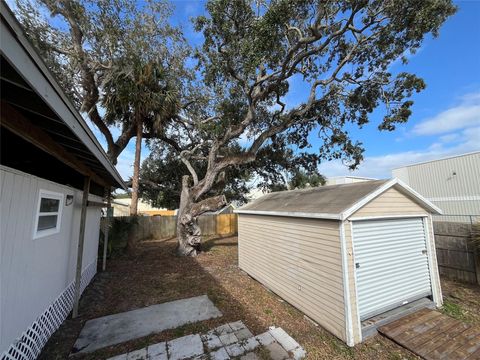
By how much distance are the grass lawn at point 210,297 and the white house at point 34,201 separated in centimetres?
71

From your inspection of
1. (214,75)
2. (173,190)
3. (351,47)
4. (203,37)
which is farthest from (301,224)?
(173,190)

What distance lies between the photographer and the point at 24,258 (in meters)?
2.87

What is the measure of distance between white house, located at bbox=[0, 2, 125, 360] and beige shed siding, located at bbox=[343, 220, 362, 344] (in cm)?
414

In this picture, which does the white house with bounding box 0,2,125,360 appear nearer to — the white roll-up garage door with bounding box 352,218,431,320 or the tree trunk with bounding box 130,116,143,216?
the white roll-up garage door with bounding box 352,218,431,320

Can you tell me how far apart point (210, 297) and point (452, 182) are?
733 inches

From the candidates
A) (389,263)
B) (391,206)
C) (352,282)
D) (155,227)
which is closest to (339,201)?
(391,206)

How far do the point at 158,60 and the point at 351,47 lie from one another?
8.61 m

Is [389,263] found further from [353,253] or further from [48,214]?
[48,214]

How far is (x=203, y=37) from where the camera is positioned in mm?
8594

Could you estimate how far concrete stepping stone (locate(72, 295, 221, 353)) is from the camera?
146 inches

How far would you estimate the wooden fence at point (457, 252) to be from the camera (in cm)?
575

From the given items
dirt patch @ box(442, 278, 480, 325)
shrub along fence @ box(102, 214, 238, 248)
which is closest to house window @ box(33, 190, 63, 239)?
shrub along fence @ box(102, 214, 238, 248)

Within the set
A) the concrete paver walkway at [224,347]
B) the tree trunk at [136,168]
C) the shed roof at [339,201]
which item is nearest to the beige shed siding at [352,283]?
the shed roof at [339,201]

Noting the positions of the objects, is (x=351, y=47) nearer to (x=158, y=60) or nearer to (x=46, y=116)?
(x=158, y=60)
